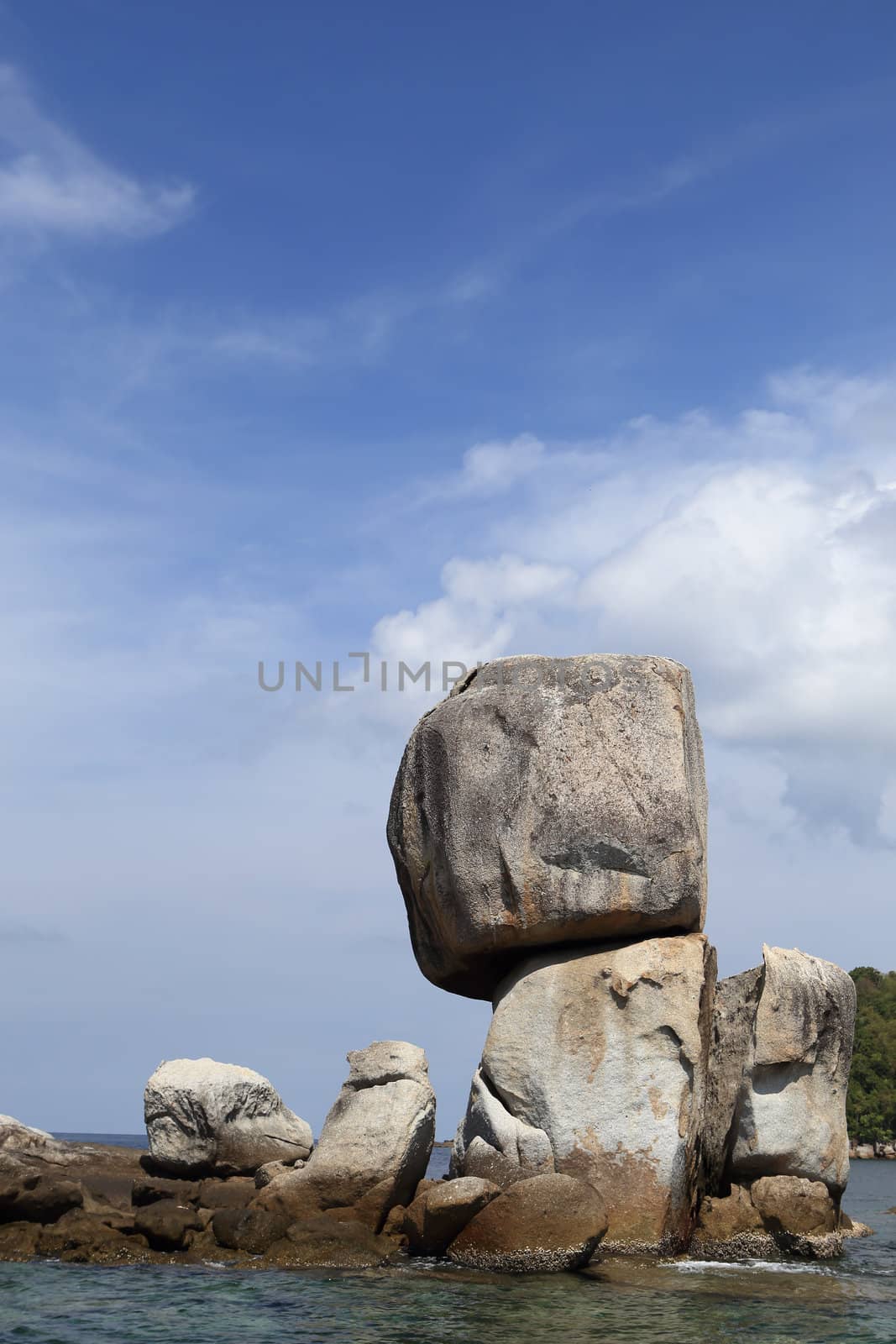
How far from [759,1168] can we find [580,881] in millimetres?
5024

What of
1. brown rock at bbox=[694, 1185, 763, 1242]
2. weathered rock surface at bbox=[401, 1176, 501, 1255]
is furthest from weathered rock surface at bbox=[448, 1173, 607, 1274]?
brown rock at bbox=[694, 1185, 763, 1242]

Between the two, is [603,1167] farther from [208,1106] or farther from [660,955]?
[208,1106]

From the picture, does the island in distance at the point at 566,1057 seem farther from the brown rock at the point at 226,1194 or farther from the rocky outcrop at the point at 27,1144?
the rocky outcrop at the point at 27,1144

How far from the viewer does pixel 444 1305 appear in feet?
45.9

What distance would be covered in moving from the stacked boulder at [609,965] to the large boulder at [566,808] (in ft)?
0.08

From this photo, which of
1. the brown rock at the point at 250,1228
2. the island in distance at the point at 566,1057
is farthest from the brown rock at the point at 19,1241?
the brown rock at the point at 250,1228

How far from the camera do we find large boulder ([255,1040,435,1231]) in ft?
57.7

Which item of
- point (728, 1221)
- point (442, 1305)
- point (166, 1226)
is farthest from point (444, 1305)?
point (728, 1221)

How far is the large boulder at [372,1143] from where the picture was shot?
1758 cm

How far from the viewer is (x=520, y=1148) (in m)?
17.2

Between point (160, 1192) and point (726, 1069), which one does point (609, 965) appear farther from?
point (160, 1192)

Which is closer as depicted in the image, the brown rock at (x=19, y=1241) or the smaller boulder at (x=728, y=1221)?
the brown rock at (x=19, y=1241)

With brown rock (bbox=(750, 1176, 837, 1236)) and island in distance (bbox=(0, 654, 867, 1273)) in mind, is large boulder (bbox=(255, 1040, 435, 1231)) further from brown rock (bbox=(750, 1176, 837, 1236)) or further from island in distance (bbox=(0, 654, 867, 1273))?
brown rock (bbox=(750, 1176, 837, 1236))

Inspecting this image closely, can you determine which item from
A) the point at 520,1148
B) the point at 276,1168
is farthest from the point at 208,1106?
the point at 520,1148
